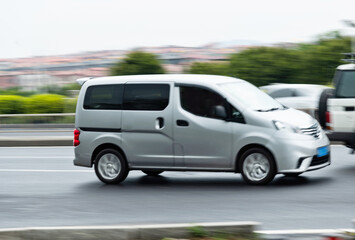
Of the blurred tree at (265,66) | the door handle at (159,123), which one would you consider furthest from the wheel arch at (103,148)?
the blurred tree at (265,66)

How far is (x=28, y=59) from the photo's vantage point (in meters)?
101

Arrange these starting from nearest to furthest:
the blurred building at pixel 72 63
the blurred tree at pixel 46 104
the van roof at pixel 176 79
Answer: the van roof at pixel 176 79 < the blurred tree at pixel 46 104 < the blurred building at pixel 72 63

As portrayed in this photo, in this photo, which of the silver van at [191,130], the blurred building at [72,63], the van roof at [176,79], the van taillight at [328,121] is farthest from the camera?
the blurred building at [72,63]

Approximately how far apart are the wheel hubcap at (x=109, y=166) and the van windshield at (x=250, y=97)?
2158 mm

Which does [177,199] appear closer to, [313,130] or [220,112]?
[220,112]

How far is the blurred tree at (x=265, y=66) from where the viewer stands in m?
45.8

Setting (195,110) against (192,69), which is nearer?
(195,110)

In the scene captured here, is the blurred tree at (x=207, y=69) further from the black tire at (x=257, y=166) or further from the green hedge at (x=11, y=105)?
the black tire at (x=257, y=166)

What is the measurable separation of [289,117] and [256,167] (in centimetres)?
93

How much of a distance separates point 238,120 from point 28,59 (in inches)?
3688

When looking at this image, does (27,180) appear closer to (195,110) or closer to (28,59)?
(195,110)

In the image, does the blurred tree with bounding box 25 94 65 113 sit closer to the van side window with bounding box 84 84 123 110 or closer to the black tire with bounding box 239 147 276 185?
the van side window with bounding box 84 84 123 110

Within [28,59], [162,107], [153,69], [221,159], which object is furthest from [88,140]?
[28,59]

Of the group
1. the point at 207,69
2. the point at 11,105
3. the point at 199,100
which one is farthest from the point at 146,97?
the point at 207,69
